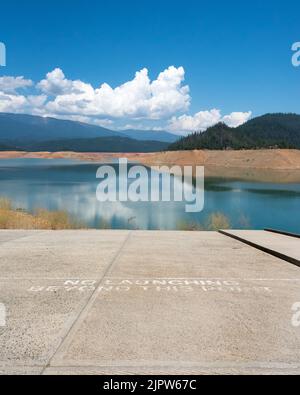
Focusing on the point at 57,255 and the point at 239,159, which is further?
the point at 239,159

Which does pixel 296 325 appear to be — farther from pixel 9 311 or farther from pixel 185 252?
pixel 185 252

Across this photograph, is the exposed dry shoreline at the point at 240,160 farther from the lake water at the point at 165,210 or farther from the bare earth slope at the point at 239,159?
the lake water at the point at 165,210

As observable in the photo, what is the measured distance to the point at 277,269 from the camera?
7699 millimetres

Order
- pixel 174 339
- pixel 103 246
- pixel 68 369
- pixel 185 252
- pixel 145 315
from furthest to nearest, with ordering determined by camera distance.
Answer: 1. pixel 103 246
2. pixel 185 252
3. pixel 145 315
4. pixel 174 339
5. pixel 68 369

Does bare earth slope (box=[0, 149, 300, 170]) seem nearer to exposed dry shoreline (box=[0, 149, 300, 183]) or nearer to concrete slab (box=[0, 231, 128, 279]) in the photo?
exposed dry shoreline (box=[0, 149, 300, 183])

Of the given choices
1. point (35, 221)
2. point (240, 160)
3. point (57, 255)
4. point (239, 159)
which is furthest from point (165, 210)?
point (239, 159)

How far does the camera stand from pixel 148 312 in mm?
5242

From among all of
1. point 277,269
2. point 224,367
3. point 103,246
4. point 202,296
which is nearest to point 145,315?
point 202,296

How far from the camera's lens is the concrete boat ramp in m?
3.92

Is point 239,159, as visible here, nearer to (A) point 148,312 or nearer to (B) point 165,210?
(B) point 165,210

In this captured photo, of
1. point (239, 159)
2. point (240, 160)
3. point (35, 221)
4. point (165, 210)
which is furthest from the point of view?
point (239, 159)

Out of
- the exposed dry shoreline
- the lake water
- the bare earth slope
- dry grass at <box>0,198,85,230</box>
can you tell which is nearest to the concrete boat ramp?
dry grass at <box>0,198,85,230</box>
